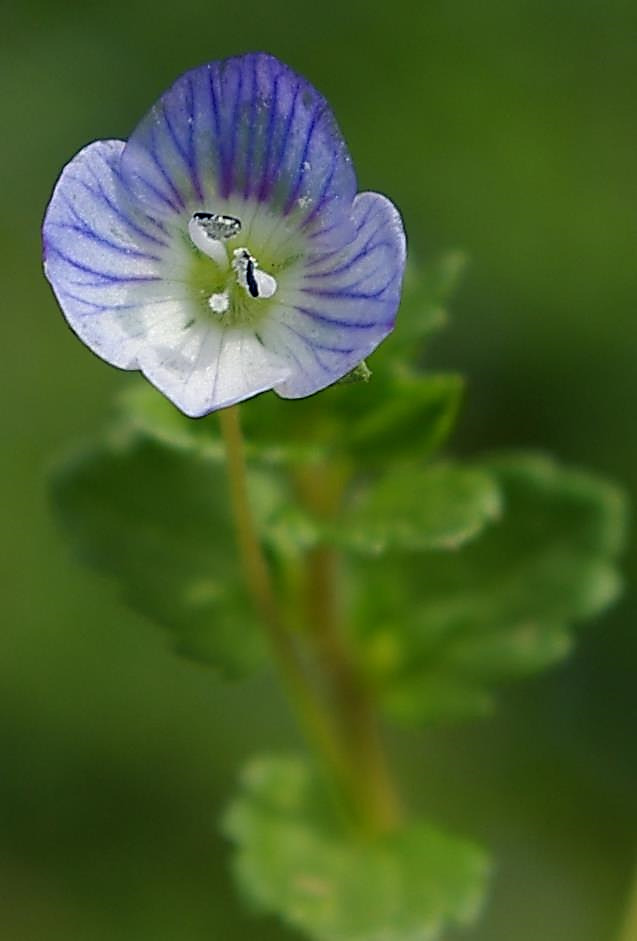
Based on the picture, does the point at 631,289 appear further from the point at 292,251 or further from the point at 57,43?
the point at 292,251

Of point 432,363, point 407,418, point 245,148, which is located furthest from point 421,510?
point 432,363

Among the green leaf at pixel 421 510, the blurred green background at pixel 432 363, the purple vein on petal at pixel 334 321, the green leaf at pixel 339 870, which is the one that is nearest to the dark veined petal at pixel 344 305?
the purple vein on petal at pixel 334 321

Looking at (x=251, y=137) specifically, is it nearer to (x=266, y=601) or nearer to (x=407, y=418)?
(x=407, y=418)

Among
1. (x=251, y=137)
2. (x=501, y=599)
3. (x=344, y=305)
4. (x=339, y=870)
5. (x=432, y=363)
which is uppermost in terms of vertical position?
(x=432, y=363)

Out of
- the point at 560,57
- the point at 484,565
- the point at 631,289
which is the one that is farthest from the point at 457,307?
the point at 484,565

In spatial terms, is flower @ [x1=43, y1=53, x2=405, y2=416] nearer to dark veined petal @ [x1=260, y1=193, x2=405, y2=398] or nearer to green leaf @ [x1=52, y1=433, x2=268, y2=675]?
dark veined petal @ [x1=260, y1=193, x2=405, y2=398]

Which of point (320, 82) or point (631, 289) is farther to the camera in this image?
point (320, 82)
